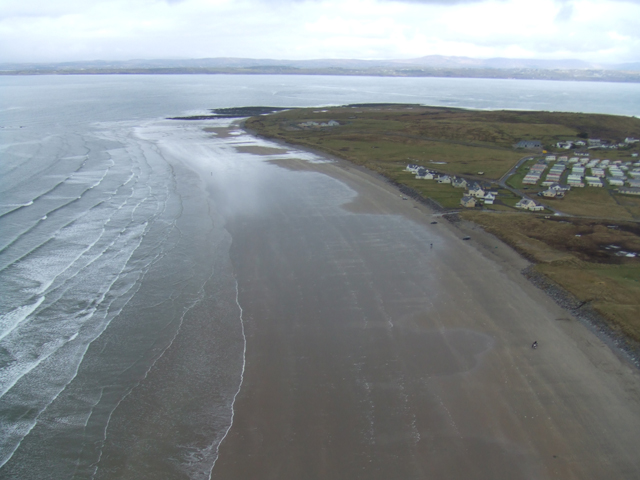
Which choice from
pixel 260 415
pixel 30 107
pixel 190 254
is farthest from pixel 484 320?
pixel 30 107

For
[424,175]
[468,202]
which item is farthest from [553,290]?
[424,175]

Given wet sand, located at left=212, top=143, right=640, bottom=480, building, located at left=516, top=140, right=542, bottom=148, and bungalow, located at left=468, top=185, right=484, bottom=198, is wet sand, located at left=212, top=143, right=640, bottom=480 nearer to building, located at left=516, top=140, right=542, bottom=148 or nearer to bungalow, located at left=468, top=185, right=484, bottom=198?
bungalow, located at left=468, top=185, right=484, bottom=198

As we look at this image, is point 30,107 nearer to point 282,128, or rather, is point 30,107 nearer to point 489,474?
point 282,128

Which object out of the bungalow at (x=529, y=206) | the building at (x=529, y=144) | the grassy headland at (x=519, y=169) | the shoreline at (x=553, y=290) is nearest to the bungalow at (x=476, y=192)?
the grassy headland at (x=519, y=169)

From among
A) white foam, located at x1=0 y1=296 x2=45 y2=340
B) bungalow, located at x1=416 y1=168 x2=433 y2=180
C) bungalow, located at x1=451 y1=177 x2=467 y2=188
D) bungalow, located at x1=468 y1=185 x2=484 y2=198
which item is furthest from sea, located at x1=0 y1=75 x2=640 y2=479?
bungalow, located at x1=468 y1=185 x2=484 y2=198

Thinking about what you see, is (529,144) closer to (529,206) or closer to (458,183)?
(458,183)
